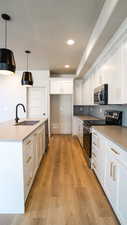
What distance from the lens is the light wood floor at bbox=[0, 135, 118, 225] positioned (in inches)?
65.0

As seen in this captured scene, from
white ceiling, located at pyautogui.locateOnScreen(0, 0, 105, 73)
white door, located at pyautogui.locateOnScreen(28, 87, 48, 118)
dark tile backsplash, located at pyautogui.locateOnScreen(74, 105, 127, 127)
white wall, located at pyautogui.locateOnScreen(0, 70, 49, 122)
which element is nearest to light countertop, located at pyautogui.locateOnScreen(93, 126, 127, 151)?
dark tile backsplash, located at pyautogui.locateOnScreen(74, 105, 127, 127)

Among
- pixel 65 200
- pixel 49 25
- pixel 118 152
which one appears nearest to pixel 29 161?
pixel 65 200

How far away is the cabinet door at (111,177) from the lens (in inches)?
64.1

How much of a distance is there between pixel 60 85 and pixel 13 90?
186 cm

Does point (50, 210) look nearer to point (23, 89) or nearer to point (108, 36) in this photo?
point (108, 36)

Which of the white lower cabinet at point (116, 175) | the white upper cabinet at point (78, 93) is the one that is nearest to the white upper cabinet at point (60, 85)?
the white upper cabinet at point (78, 93)

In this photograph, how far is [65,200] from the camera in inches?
78.5

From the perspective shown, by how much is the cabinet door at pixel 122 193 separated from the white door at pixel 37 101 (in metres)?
4.49

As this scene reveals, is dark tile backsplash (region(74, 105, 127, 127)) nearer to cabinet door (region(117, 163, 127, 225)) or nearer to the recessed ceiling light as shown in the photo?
cabinet door (region(117, 163, 127, 225))

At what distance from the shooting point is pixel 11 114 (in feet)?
18.6

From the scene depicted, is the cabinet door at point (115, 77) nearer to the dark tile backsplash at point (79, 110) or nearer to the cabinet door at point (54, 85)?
the cabinet door at point (54, 85)

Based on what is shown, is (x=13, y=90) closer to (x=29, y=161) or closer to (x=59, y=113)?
(x=59, y=113)

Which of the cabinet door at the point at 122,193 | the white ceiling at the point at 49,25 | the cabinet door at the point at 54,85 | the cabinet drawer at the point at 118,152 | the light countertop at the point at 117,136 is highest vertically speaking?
the white ceiling at the point at 49,25

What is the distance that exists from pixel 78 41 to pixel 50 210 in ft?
10.4
